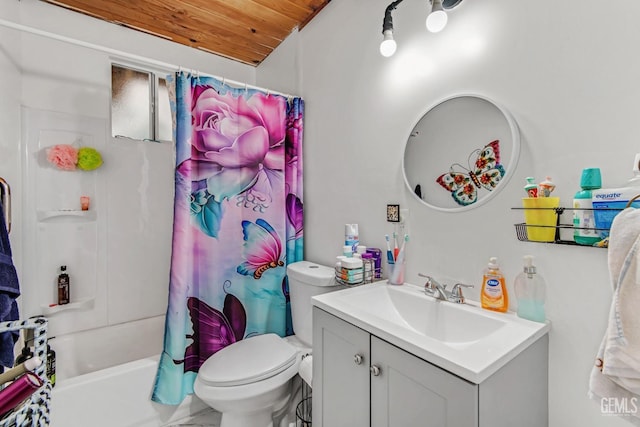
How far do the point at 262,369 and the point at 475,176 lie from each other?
1.23 metres

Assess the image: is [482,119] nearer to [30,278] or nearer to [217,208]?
[217,208]

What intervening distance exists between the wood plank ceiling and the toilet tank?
1607mm

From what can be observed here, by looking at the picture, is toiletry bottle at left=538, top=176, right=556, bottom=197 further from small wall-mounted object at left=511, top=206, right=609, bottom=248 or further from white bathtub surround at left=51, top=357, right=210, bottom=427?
white bathtub surround at left=51, top=357, right=210, bottom=427

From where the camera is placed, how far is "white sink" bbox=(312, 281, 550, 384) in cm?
71

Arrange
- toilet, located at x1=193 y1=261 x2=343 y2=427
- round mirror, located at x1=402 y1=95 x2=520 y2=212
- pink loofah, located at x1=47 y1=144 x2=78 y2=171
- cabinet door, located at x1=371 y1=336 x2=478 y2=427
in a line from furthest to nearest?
pink loofah, located at x1=47 y1=144 x2=78 y2=171 < toilet, located at x1=193 y1=261 x2=343 y2=427 < round mirror, located at x1=402 y1=95 x2=520 y2=212 < cabinet door, located at x1=371 y1=336 x2=478 y2=427

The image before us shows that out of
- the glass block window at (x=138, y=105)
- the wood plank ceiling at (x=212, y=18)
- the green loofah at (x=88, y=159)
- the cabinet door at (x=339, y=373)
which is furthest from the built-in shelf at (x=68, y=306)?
the wood plank ceiling at (x=212, y=18)

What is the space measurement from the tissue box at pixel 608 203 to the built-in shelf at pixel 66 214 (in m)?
2.43

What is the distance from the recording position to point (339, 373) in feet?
3.34

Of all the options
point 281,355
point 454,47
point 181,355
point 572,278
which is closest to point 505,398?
point 572,278

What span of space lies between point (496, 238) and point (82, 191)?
2.29 m

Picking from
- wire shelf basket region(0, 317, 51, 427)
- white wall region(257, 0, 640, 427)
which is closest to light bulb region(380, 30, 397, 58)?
white wall region(257, 0, 640, 427)

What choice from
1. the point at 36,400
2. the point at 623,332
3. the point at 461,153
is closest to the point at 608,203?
the point at 623,332

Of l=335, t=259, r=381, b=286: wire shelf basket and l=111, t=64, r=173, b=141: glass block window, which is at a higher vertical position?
l=111, t=64, r=173, b=141: glass block window

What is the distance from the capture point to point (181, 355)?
1.55 meters
